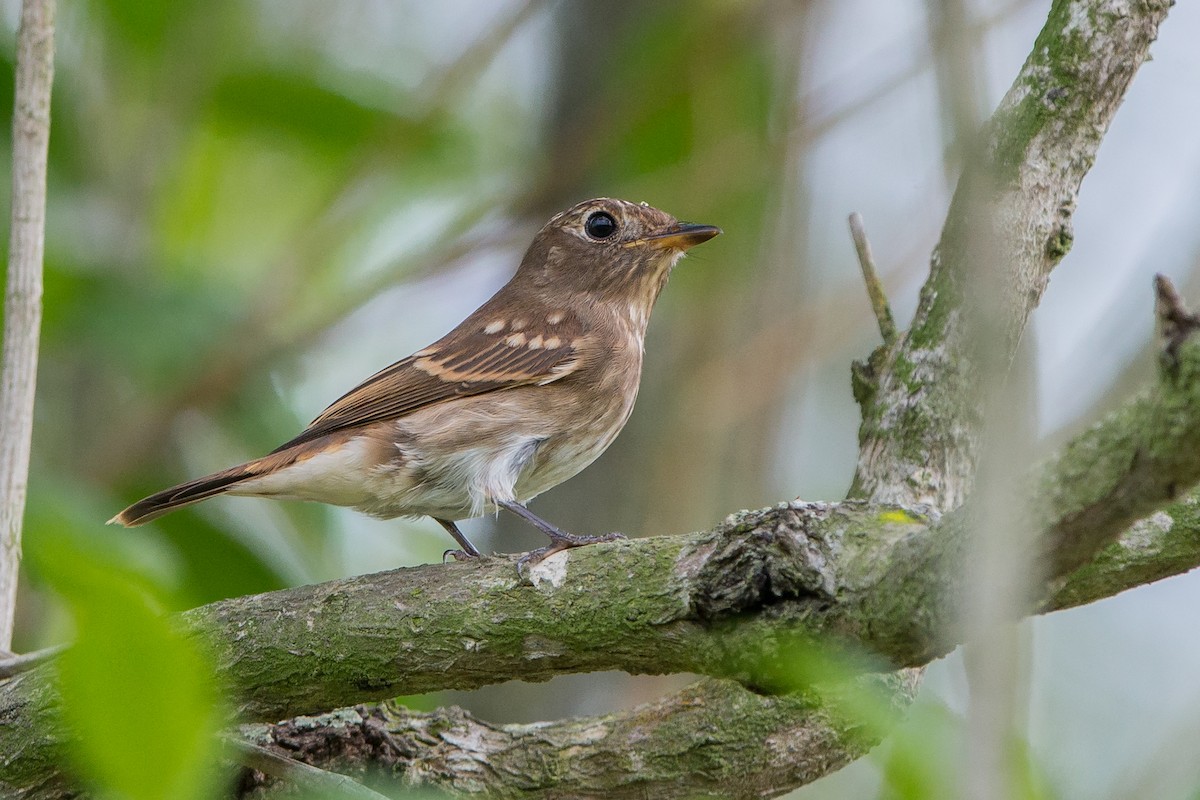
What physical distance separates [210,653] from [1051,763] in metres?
1.75

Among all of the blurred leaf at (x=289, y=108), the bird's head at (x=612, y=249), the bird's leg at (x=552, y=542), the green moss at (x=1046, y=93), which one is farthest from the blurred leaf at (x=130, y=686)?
the bird's head at (x=612, y=249)

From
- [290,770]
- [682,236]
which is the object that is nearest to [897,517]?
[290,770]

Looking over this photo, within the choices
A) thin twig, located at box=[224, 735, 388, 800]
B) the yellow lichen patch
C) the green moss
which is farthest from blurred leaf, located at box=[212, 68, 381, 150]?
the yellow lichen patch

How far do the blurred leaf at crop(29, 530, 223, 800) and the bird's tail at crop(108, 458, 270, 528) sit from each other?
2709mm

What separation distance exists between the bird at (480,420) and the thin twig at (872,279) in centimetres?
117

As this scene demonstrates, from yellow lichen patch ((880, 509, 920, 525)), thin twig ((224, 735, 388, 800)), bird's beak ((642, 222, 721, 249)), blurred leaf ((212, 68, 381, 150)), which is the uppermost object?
blurred leaf ((212, 68, 381, 150))

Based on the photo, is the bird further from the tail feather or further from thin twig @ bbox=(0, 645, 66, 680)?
thin twig @ bbox=(0, 645, 66, 680)

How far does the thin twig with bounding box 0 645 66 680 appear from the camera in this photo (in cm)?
273

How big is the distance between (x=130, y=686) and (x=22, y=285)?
2.20 m

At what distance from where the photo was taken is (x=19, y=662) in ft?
9.29

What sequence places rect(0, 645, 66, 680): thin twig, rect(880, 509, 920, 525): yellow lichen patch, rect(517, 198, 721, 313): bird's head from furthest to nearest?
rect(517, 198, 721, 313): bird's head < rect(0, 645, 66, 680): thin twig < rect(880, 509, 920, 525): yellow lichen patch

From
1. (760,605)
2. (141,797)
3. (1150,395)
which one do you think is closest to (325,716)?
(760,605)

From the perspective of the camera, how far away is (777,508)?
239 centimetres

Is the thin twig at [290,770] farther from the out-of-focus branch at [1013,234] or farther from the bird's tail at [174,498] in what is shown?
the out-of-focus branch at [1013,234]
